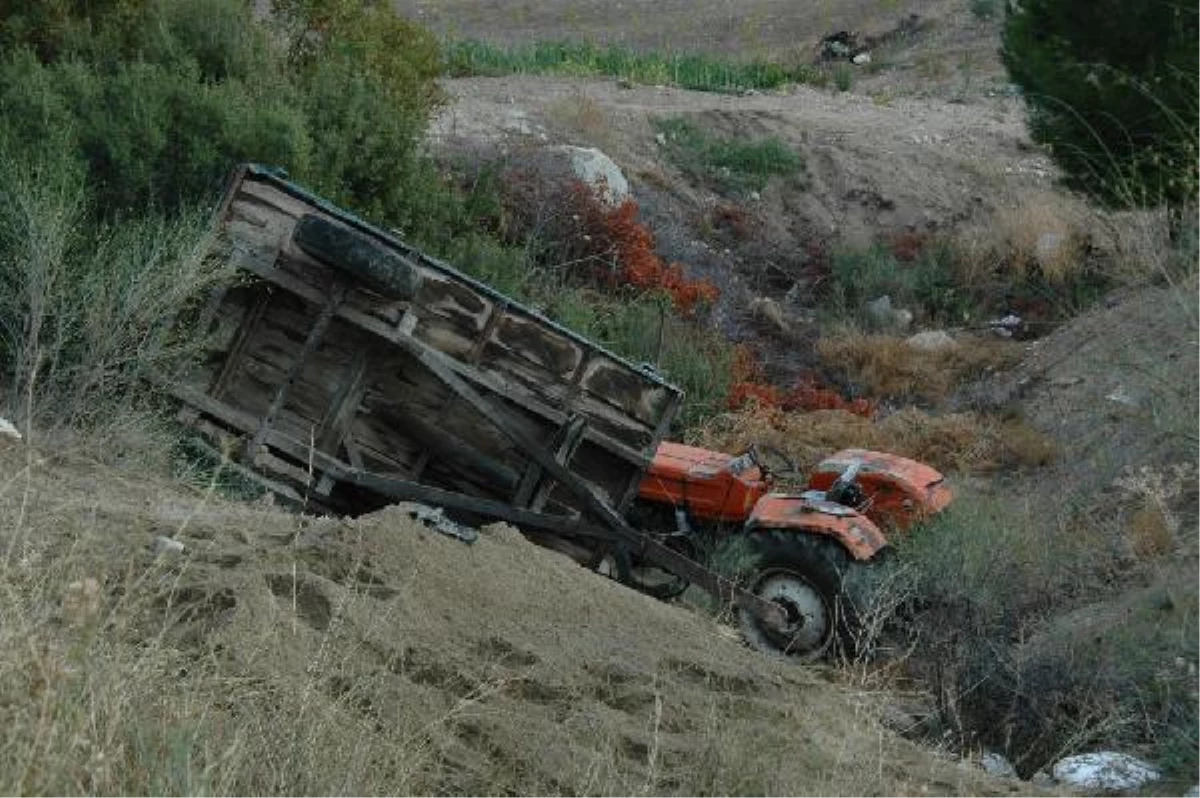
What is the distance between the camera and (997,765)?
27.7 feet

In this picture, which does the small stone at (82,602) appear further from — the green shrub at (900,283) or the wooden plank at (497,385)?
the green shrub at (900,283)

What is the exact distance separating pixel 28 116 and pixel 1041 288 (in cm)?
1213

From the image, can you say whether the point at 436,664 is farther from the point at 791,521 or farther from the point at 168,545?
the point at 791,521

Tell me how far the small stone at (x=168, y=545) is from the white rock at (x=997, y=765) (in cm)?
374

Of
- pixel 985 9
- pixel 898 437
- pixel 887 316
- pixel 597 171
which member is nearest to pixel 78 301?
pixel 898 437

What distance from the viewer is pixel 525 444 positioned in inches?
469

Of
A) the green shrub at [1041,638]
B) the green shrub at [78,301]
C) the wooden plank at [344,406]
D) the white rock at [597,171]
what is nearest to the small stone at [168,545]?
the green shrub at [1041,638]

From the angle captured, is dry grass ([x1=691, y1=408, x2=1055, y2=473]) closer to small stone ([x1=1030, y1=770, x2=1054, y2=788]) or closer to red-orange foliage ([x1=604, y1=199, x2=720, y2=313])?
red-orange foliage ([x1=604, y1=199, x2=720, y2=313])

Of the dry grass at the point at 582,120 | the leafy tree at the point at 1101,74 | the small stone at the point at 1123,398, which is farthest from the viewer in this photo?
the dry grass at the point at 582,120

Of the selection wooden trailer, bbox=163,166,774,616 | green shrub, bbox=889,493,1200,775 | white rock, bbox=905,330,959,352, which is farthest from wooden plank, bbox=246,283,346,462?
white rock, bbox=905,330,959,352

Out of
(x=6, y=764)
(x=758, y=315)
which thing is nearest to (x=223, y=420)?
(x=6, y=764)

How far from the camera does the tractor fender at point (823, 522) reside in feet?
36.1

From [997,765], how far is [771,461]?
7872 millimetres

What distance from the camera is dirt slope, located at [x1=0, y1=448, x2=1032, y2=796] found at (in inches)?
204
